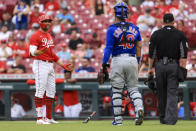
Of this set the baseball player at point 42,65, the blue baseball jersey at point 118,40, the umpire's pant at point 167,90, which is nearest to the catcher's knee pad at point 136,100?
the umpire's pant at point 167,90

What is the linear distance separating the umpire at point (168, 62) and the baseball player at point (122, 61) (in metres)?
0.53

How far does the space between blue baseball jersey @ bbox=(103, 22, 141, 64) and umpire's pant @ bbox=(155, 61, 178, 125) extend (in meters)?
0.65

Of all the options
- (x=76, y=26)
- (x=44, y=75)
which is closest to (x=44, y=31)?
(x=44, y=75)

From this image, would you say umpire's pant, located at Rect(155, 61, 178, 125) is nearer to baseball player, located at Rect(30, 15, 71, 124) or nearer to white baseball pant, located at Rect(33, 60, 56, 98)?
baseball player, located at Rect(30, 15, 71, 124)

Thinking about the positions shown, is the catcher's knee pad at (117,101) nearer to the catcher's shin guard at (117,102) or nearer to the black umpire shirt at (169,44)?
the catcher's shin guard at (117,102)

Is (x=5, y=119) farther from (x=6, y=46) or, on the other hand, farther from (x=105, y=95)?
(x=6, y=46)

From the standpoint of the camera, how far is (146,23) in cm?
1502

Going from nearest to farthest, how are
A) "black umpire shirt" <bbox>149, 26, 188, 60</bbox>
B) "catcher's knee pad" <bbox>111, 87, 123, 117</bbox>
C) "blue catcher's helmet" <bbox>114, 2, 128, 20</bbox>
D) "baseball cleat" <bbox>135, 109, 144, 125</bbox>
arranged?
1. "baseball cleat" <bbox>135, 109, 144, 125</bbox>
2. "catcher's knee pad" <bbox>111, 87, 123, 117</bbox>
3. "blue catcher's helmet" <bbox>114, 2, 128, 20</bbox>
4. "black umpire shirt" <bbox>149, 26, 188, 60</bbox>

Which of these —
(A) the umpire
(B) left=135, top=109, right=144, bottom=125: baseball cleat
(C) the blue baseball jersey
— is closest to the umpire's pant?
(A) the umpire

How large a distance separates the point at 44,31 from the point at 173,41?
7.71ft

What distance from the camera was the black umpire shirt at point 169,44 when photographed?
7.84 m

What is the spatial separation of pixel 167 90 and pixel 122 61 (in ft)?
3.15

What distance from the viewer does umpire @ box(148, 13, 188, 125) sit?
25.3ft

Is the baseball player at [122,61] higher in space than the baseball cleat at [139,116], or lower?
higher
